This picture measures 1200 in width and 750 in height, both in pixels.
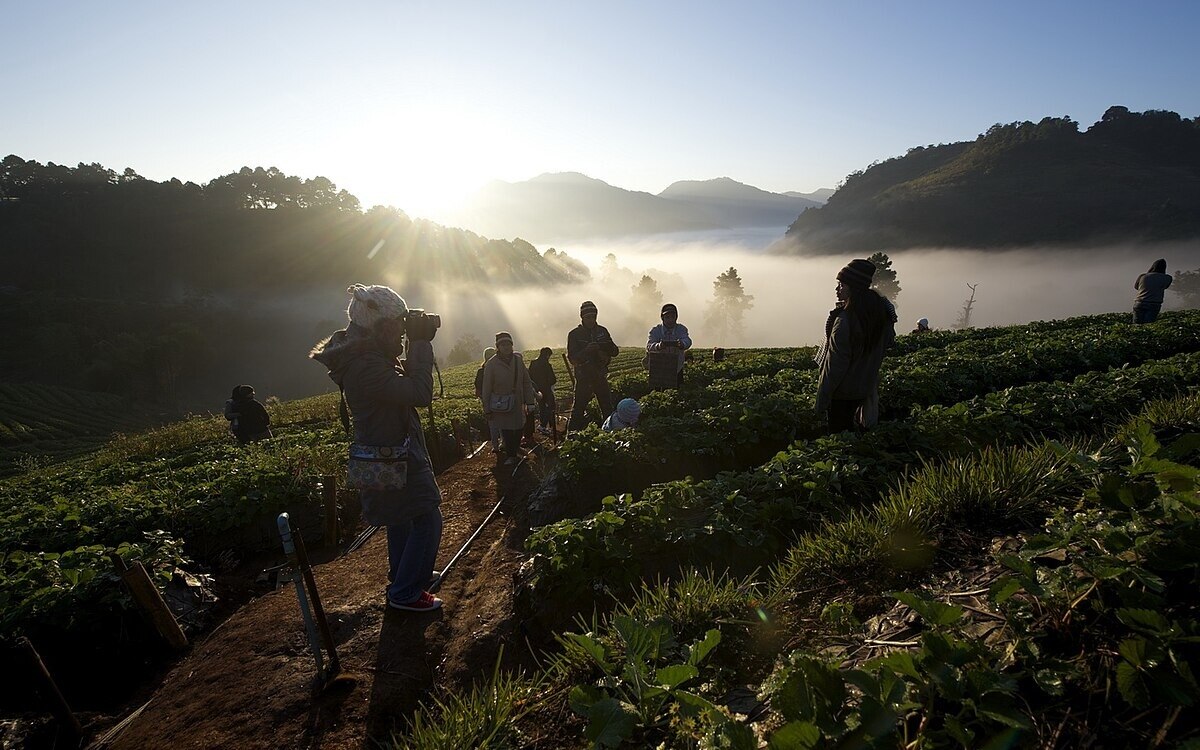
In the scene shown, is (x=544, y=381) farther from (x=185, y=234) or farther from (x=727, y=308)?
(x=185, y=234)

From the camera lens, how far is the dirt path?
3781mm

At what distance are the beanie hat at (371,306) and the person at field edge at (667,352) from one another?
244 inches

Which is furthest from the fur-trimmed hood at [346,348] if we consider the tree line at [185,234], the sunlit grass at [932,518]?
the tree line at [185,234]

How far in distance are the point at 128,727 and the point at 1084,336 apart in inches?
771

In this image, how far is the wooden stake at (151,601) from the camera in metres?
4.77

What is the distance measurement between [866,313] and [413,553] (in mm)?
5354

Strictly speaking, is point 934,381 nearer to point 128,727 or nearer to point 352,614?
point 352,614

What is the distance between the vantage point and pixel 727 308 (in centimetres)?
12006

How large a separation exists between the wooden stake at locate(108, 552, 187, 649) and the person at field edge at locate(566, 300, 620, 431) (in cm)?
658

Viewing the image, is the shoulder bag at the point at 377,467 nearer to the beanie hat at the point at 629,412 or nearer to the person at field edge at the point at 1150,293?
the beanie hat at the point at 629,412

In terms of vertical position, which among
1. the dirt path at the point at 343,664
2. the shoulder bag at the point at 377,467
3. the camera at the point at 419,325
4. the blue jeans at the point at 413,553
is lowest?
the dirt path at the point at 343,664

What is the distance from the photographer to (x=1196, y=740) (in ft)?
4.42

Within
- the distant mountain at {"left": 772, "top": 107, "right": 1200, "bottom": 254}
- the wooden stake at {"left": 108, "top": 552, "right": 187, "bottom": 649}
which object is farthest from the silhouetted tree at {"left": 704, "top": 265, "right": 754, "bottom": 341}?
the wooden stake at {"left": 108, "top": 552, "right": 187, "bottom": 649}

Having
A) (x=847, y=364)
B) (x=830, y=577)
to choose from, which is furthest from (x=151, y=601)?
(x=847, y=364)
